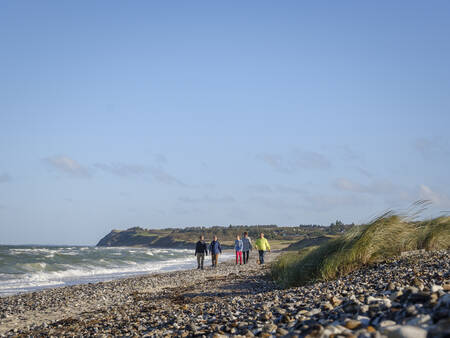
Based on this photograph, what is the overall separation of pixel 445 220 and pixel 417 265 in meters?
4.89

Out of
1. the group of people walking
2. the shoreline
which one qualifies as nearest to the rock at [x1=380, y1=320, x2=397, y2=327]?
the shoreline

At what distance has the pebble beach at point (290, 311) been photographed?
3.88 meters

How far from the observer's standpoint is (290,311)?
5.74m

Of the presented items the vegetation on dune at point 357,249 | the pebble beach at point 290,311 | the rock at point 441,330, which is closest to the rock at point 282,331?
the pebble beach at point 290,311

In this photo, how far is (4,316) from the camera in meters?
12.2

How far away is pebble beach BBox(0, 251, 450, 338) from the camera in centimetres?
388

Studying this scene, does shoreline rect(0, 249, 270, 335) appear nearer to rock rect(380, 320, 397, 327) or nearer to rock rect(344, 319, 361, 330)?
rock rect(344, 319, 361, 330)

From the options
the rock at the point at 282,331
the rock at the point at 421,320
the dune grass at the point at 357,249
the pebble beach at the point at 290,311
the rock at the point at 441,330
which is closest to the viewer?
the rock at the point at 441,330

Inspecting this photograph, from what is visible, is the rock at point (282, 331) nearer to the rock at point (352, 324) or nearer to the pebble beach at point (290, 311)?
the pebble beach at point (290, 311)

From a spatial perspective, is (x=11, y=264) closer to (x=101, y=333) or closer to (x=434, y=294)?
(x=101, y=333)

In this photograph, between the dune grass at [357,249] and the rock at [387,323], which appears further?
the dune grass at [357,249]

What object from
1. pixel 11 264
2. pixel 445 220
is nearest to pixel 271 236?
pixel 11 264

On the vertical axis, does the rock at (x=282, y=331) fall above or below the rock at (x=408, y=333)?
below

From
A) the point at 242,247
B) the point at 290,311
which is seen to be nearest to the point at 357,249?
the point at 290,311
